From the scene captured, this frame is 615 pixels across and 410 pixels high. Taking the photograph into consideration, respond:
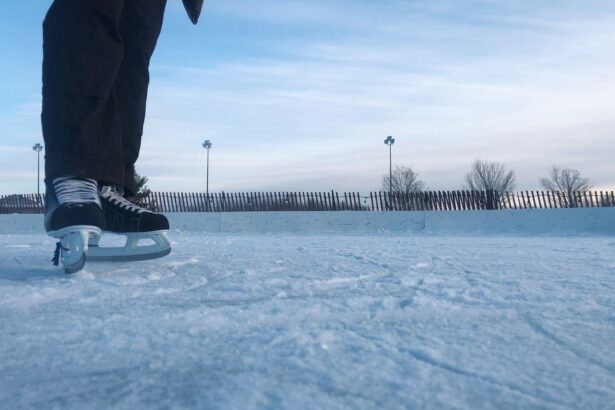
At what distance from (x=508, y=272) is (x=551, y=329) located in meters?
0.71

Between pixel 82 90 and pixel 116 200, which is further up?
pixel 82 90

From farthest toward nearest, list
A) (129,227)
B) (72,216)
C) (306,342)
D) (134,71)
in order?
(134,71) → (129,227) → (72,216) → (306,342)

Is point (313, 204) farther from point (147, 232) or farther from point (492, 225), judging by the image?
point (147, 232)

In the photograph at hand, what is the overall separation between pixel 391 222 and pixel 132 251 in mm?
8521

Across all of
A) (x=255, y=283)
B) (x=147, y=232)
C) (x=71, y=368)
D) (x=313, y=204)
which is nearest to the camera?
(x=71, y=368)

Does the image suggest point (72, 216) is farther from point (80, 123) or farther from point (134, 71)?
point (134, 71)

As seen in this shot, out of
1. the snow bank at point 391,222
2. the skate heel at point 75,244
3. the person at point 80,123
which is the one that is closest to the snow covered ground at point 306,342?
the skate heel at point 75,244

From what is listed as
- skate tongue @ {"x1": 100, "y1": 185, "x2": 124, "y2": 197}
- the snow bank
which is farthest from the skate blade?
the snow bank

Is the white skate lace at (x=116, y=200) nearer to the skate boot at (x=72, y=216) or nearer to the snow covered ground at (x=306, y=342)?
the skate boot at (x=72, y=216)

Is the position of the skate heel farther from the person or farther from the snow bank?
the snow bank

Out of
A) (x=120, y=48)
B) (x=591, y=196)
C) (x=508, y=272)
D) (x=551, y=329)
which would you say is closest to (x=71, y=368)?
(x=551, y=329)

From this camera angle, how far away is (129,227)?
160 centimetres

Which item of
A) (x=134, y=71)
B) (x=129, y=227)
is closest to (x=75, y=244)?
(x=129, y=227)

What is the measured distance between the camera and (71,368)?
0.65 meters
